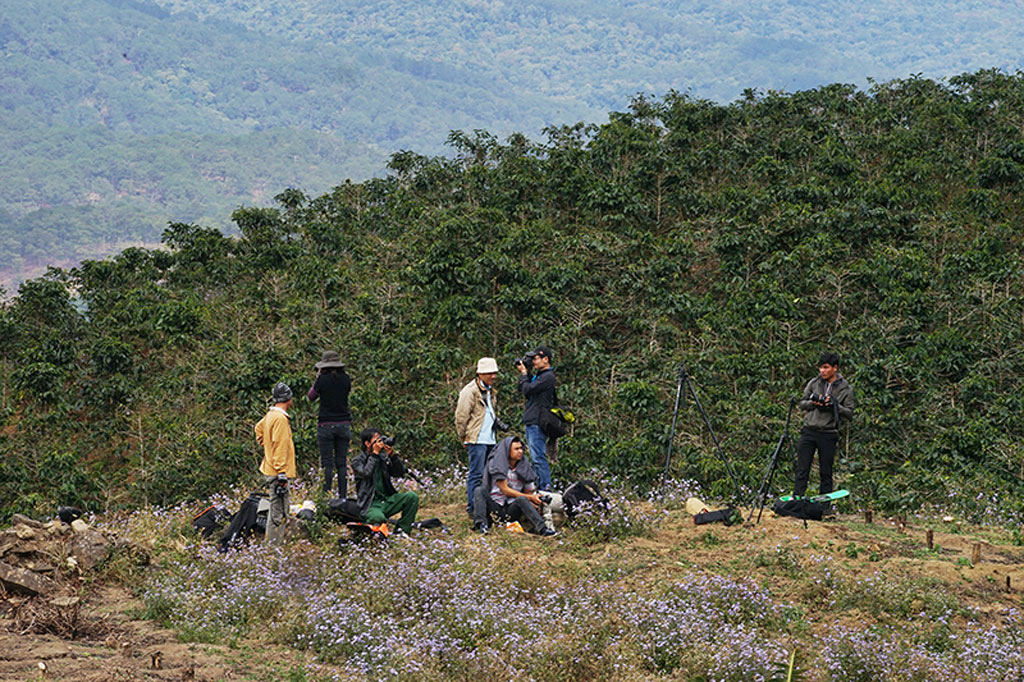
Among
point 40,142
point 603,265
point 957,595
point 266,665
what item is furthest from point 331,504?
point 40,142

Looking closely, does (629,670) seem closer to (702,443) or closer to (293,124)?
(702,443)

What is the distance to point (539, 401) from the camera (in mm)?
10070

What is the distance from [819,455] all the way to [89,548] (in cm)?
695

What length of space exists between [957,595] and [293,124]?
597ft

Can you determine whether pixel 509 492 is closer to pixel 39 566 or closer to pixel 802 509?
pixel 802 509

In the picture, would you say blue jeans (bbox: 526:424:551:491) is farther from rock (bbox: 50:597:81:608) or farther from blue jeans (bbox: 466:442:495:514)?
rock (bbox: 50:597:81:608)

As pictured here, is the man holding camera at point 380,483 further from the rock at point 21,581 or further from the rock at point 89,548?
the rock at point 21,581

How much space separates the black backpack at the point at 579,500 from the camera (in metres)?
9.52

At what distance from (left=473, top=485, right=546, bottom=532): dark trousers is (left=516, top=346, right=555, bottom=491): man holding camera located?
706mm

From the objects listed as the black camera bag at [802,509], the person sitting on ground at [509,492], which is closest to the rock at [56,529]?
→ the person sitting on ground at [509,492]

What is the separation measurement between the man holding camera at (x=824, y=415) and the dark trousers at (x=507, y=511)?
2790mm

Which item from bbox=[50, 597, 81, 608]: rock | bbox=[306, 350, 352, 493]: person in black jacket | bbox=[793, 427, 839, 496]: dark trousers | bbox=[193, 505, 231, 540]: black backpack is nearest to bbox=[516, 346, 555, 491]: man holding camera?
bbox=[306, 350, 352, 493]: person in black jacket

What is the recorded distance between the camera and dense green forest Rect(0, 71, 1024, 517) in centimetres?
1327

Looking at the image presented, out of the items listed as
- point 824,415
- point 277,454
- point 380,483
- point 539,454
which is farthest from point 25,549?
point 824,415
